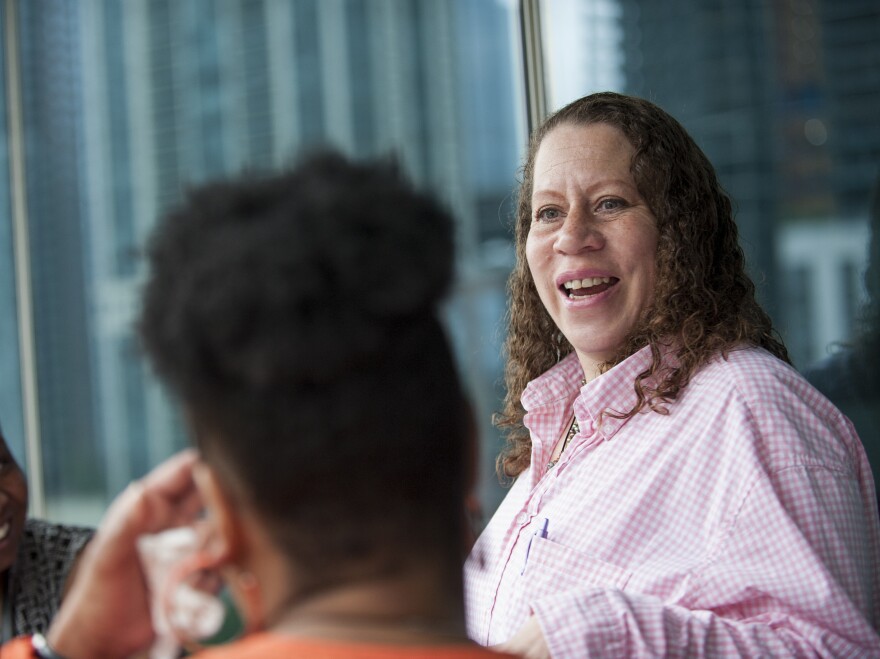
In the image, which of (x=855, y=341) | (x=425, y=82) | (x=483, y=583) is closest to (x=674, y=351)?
(x=483, y=583)

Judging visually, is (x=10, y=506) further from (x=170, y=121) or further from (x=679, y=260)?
(x=170, y=121)

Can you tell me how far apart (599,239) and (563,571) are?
56 cm

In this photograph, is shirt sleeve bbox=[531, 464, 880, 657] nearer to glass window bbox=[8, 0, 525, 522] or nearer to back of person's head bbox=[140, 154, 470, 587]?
back of person's head bbox=[140, 154, 470, 587]

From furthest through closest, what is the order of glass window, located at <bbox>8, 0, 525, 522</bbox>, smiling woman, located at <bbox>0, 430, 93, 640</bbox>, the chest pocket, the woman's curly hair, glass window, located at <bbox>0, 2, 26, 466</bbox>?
glass window, located at <bbox>8, 0, 525, 522</bbox>
glass window, located at <bbox>0, 2, 26, 466</bbox>
smiling woman, located at <bbox>0, 430, 93, 640</bbox>
the woman's curly hair
the chest pocket

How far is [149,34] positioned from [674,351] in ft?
15.6

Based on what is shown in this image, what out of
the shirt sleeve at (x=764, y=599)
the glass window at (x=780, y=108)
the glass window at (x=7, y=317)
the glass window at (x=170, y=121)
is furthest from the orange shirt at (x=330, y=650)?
the glass window at (x=7, y=317)

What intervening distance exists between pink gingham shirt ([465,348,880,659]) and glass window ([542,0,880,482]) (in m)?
1.37

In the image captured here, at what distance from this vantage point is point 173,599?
841mm

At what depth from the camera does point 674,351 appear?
4.84ft

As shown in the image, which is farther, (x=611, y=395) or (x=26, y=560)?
(x=26, y=560)

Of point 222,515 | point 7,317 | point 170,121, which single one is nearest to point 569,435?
point 222,515

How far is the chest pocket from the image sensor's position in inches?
50.0

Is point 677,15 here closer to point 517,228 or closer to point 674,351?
point 517,228

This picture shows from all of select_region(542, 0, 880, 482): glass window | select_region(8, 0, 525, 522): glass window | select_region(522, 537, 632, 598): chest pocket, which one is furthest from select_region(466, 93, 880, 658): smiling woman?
select_region(542, 0, 880, 482): glass window
